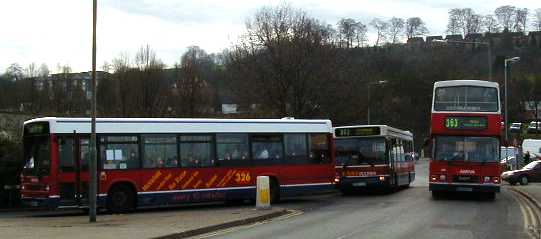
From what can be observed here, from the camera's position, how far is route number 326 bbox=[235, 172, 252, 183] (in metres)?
23.4

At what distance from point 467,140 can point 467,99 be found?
152 centimetres

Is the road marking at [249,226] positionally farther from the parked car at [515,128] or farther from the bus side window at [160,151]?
the parked car at [515,128]

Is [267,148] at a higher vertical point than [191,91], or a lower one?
lower

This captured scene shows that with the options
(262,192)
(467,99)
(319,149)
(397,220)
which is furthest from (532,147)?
(397,220)

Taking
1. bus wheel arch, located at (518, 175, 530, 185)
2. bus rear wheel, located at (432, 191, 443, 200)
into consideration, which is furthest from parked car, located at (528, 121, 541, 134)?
bus rear wheel, located at (432, 191, 443, 200)

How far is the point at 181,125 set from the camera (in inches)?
883

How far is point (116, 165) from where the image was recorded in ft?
68.5

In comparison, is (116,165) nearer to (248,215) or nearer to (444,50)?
(248,215)

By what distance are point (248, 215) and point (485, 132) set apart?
10.4 metres

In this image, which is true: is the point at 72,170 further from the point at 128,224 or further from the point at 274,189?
the point at 274,189

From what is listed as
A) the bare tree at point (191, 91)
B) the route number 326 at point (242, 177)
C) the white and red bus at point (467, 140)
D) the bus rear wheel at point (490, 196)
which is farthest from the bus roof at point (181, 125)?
the bare tree at point (191, 91)

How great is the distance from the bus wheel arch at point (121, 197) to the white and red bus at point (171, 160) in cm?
3

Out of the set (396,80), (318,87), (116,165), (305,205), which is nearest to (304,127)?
(305,205)

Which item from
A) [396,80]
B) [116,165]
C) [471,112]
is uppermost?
[396,80]
